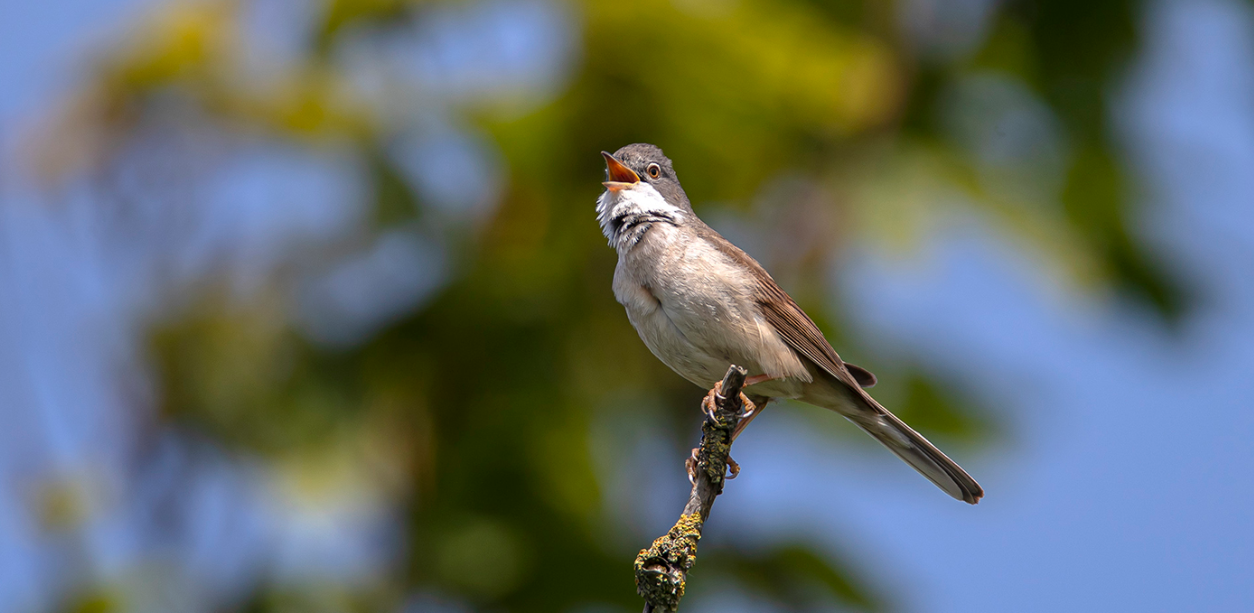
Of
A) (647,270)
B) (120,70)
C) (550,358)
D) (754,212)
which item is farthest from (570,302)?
(120,70)

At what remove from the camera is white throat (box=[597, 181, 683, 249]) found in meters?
4.64

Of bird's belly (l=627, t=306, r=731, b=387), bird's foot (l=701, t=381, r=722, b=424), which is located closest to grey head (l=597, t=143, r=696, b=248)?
bird's belly (l=627, t=306, r=731, b=387)

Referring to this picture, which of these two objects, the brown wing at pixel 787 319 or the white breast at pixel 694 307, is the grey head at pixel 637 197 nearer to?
the white breast at pixel 694 307

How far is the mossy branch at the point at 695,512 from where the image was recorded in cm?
304

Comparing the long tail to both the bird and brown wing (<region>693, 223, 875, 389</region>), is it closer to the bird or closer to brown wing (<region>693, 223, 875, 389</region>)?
the bird

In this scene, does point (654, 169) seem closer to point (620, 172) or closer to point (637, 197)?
point (620, 172)

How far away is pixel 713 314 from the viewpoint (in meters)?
4.34

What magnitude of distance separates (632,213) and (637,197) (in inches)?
4.0

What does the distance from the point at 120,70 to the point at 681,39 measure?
3714mm

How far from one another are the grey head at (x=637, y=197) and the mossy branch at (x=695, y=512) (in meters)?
1.10

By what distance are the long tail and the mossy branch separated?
1.42 m

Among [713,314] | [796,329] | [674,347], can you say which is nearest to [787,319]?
[796,329]

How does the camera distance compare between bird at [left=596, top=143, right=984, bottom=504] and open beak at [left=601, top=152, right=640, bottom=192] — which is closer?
bird at [left=596, top=143, right=984, bottom=504]

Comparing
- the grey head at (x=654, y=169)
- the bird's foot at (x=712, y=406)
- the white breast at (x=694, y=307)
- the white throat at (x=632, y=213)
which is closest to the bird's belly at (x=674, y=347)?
the white breast at (x=694, y=307)
